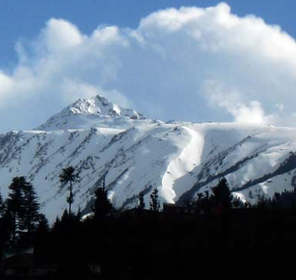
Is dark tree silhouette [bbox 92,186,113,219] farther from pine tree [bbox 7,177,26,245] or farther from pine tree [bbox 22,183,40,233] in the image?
pine tree [bbox 22,183,40,233]

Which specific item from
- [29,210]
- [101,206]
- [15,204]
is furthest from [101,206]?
[29,210]

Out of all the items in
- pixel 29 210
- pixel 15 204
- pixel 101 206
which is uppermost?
pixel 15 204

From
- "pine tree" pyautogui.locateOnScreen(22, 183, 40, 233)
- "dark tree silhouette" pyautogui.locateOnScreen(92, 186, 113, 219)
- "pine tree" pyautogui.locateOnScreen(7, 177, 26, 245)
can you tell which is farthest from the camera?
"pine tree" pyautogui.locateOnScreen(22, 183, 40, 233)

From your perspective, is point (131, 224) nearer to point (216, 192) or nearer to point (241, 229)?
point (241, 229)

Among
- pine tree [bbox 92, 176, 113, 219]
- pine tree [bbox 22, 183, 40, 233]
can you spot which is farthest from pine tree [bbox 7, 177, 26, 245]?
pine tree [bbox 92, 176, 113, 219]

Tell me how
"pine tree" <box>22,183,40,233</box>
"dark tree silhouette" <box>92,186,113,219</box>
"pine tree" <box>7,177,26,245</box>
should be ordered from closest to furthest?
"dark tree silhouette" <box>92,186,113,219</box> < "pine tree" <box>7,177,26,245</box> < "pine tree" <box>22,183,40,233</box>

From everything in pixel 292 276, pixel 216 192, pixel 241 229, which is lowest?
pixel 292 276

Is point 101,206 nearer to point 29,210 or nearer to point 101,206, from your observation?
point 101,206

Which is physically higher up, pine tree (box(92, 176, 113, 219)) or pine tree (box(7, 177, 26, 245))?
pine tree (box(7, 177, 26, 245))

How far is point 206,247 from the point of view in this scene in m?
70.4

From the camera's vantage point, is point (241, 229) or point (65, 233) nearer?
point (241, 229)

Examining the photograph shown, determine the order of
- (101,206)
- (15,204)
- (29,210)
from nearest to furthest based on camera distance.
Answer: (101,206), (15,204), (29,210)

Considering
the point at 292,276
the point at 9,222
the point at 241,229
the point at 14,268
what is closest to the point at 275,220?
the point at 241,229

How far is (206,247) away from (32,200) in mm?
59553
